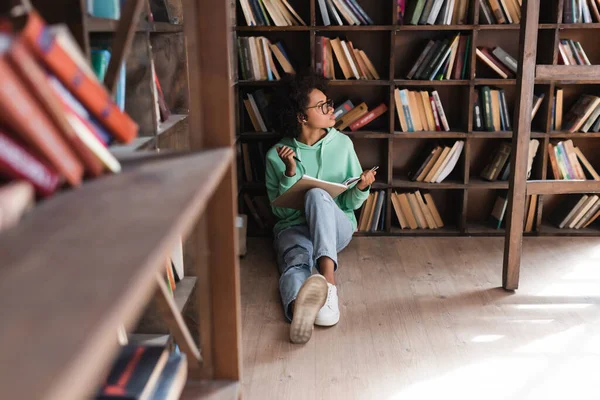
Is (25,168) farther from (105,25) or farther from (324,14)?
(324,14)

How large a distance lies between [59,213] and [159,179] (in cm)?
17

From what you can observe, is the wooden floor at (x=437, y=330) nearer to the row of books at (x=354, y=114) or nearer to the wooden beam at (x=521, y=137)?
the wooden beam at (x=521, y=137)

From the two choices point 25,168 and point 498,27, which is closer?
point 25,168

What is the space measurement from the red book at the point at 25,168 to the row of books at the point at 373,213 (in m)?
3.11

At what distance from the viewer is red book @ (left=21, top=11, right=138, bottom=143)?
0.66m

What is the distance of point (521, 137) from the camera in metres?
2.74

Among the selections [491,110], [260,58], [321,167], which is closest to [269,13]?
[260,58]

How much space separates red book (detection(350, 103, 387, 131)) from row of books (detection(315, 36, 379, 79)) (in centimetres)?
18

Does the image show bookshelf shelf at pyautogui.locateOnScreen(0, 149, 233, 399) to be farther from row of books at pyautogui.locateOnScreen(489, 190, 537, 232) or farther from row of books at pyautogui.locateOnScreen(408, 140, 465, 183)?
row of books at pyautogui.locateOnScreen(489, 190, 537, 232)

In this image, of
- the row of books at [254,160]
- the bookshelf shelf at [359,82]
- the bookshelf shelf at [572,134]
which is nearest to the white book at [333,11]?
the bookshelf shelf at [359,82]

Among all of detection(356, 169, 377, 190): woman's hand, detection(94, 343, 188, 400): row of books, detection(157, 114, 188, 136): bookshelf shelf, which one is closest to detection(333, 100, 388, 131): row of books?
detection(356, 169, 377, 190): woman's hand

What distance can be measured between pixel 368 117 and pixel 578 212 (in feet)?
4.53

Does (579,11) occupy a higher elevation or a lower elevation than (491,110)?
higher

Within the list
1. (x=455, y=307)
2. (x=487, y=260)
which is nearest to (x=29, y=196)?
(x=455, y=307)
